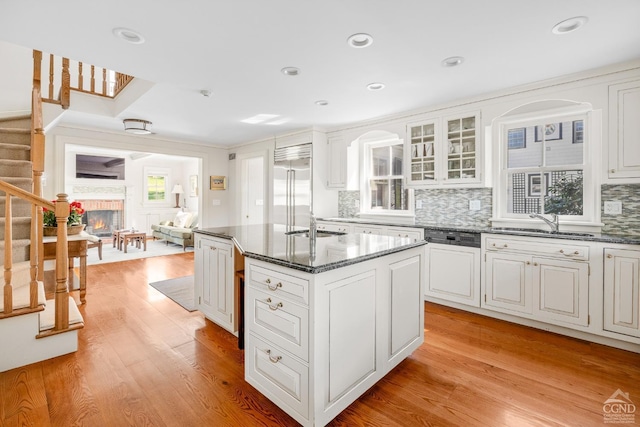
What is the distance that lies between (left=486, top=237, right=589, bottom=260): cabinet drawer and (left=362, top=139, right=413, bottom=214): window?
56.5 inches

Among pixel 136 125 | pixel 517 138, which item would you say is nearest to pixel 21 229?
pixel 136 125

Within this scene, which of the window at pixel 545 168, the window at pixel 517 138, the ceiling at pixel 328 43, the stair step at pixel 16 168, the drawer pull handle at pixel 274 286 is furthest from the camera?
the window at pixel 517 138

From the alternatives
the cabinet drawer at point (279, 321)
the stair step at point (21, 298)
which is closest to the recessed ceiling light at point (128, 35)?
the cabinet drawer at point (279, 321)

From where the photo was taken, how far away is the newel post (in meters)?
2.34

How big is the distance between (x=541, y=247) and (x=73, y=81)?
7.06 meters

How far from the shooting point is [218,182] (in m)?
6.50

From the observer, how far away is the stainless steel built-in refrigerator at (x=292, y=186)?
497 cm

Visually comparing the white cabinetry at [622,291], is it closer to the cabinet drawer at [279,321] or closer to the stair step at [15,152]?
the cabinet drawer at [279,321]

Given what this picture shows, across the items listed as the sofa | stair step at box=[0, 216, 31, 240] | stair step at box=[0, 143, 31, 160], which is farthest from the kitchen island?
the sofa

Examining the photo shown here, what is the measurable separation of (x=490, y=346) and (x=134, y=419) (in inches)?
103

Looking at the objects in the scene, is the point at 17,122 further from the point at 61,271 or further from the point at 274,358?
the point at 274,358

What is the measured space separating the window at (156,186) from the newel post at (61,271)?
720cm

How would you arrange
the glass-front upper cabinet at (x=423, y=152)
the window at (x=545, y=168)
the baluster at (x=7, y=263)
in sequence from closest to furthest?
1. the baluster at (x=7, y=263)
2. the window at (x=545, y=168)
3. the glass-front upper cabinet at (x=423, y=152)

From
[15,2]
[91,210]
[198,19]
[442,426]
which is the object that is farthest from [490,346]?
[91,210]
